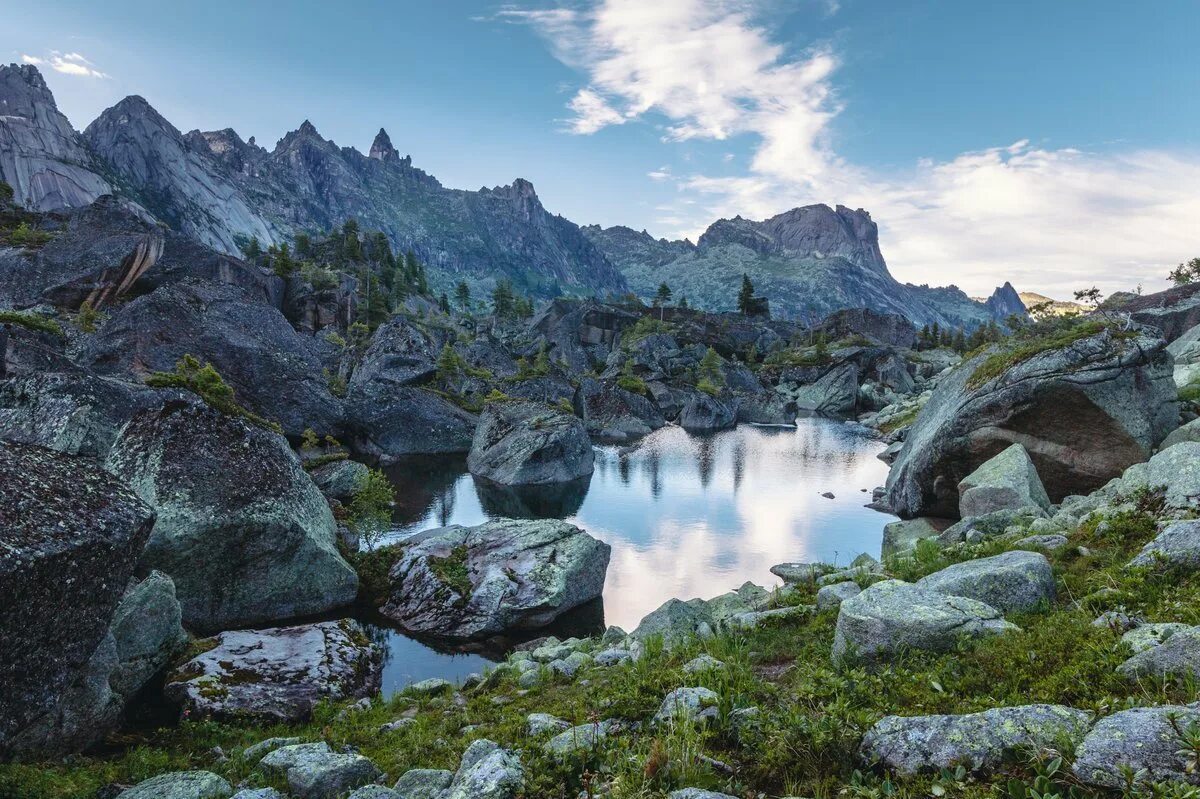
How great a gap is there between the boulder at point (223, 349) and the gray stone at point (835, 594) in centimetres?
5192

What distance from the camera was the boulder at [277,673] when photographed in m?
14.2

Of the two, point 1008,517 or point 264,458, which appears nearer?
point 1008,517

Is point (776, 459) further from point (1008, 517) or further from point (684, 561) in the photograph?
point (1008, 517)

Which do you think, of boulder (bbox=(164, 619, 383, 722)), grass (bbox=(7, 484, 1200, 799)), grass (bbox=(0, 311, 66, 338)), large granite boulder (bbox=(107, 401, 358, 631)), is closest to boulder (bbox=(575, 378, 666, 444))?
grass (bbox=(0, 311, 66, 338))

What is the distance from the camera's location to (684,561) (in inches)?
1292

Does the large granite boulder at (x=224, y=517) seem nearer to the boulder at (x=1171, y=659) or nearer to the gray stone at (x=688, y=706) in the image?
the gray stone at (x=688, y=706)

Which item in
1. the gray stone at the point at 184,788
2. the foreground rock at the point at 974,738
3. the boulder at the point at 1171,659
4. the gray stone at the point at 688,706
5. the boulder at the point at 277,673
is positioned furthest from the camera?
the boulder at the point at 277,673

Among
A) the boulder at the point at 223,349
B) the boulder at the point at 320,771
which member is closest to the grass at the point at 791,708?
the boulder at the point at 320,771

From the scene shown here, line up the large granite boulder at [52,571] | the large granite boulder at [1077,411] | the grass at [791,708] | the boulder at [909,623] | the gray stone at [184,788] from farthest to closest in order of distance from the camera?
the large granite boulder at [1077,411] → the large granite boulder at [52,571] → the gray stone at [184,788] → the boulder at [909,623] → the grass at [791,708]

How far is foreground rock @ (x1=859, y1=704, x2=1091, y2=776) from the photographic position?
17.3ft

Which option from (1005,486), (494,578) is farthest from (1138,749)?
(494,578)

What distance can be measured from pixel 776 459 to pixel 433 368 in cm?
4229

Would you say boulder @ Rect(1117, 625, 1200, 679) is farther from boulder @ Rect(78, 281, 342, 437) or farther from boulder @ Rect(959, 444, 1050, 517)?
boulder @ Rect(78, 281, 342, 437)

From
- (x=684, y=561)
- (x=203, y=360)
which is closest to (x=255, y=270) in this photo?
(x=203, y=360)
